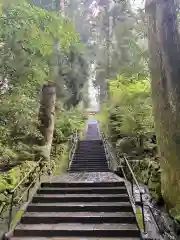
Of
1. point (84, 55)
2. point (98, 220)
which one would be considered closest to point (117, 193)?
point (98, 220)

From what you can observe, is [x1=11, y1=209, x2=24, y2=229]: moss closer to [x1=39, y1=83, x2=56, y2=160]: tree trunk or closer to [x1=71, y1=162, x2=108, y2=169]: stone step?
[x1=39, y1=83, x2=56, y2=160]: tree trunk

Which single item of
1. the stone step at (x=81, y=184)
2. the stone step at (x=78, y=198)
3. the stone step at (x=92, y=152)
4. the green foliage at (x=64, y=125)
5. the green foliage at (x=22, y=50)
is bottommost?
the stone step at (x=78, y=198)

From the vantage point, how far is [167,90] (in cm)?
668

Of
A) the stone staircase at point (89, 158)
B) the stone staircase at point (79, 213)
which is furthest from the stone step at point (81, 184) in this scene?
the stone staircase at point (89, 158)

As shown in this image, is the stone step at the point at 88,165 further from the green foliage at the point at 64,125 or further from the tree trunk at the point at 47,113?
the green foliage at the point at 64,125

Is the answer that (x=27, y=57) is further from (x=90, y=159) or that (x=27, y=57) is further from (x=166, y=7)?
(x=90, y=159)

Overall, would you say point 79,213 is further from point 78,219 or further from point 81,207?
point 78,219

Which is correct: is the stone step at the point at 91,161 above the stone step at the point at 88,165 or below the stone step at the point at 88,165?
above

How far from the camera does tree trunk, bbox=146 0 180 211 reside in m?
6.48

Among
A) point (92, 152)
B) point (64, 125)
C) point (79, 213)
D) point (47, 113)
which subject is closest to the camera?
point (79, 213)

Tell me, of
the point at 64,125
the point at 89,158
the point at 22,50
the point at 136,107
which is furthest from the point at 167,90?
the point at 64,125

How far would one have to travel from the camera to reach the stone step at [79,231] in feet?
17.7

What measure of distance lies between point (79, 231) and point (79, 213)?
0.89m

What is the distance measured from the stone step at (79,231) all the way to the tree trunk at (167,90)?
1.59 meters
